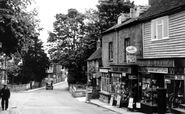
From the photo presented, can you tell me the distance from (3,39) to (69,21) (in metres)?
38.4

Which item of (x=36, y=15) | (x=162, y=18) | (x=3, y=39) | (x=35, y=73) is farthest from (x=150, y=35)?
(x=35, y=73)

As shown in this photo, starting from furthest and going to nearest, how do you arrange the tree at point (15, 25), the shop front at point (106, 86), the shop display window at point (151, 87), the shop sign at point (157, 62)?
the shop front at point (106, 86)
the shop display window at point (151, 87)
the shop sign at point (157, 62)
the tree at point (15, 25)

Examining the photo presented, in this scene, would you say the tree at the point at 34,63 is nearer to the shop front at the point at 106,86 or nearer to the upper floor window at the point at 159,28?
the shop front at the point at 106,86

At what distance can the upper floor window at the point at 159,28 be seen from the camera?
1514cm

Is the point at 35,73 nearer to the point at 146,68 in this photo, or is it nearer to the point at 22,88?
the point at 22,88

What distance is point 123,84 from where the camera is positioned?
20078 mm

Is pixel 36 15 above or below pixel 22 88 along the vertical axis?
above

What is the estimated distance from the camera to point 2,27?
12.5 metres

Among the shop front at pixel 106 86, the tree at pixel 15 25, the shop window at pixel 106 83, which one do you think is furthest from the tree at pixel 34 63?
the tree at pixel 15 25

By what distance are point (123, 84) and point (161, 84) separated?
5.14 m

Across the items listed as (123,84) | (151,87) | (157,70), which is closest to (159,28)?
(157,70)

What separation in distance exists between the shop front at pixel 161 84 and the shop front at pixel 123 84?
1.14 m

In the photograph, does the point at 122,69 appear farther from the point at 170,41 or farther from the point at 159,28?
the point at 170,41

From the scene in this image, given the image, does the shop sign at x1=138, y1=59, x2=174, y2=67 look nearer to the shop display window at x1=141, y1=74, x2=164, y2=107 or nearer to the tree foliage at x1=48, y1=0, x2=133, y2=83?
the shop display window at x1=141, y1=74, x2=164, y2=107
